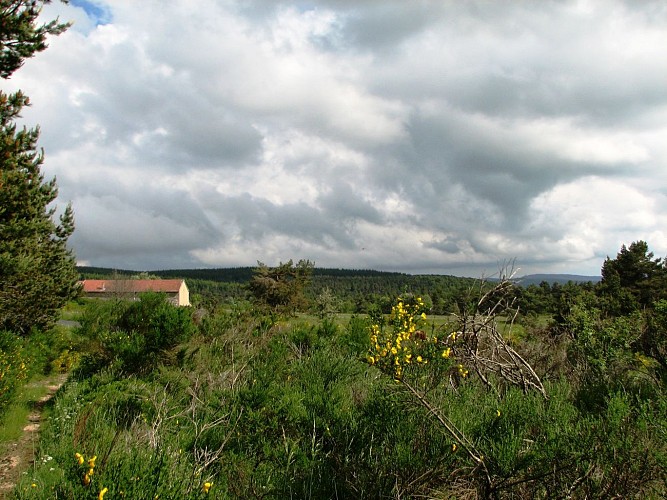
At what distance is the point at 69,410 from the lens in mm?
7258

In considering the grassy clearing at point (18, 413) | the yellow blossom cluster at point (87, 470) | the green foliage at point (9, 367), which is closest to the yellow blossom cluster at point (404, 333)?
the yellow blossom cluster at point (87, 470)

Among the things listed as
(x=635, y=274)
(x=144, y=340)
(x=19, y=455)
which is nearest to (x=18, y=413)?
(x=19, y=455)

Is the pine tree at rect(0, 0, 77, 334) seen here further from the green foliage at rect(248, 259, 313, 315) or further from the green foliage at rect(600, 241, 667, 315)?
A: the green foliage at rect(600, 241, 667, 315)

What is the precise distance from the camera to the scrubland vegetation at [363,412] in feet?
9.41

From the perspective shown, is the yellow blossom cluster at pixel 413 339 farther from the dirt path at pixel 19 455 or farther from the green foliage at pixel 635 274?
the green foliage at pixel 635 274

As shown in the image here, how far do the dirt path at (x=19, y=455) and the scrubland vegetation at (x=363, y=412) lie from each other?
30 centimetres

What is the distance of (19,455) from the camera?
6.57 metres

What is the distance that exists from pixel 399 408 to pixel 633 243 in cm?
3327

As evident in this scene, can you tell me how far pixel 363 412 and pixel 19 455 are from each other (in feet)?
18.6

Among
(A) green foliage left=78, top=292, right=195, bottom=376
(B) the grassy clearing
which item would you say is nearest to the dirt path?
(B) the grassy clearing

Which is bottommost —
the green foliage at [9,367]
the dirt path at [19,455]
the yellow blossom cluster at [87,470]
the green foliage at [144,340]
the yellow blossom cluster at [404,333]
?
the dirt path at [19,455]

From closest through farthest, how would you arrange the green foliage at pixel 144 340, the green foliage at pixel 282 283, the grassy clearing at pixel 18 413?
1. the grassy clearing at pixel 18 413
2. the green foliage at pixel 144 340
3. the green foliage at pixel 282 283

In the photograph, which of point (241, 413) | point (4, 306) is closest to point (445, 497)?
point (241, 413)

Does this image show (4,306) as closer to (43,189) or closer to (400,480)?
(43,189)
